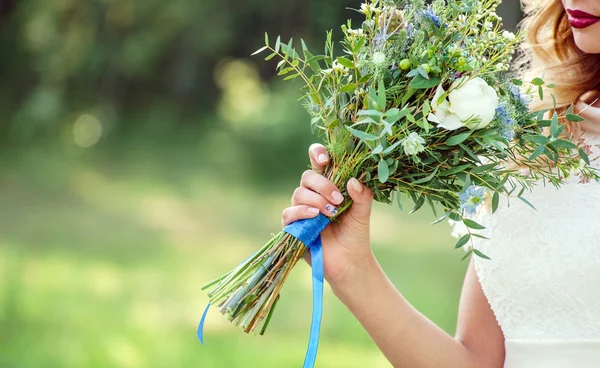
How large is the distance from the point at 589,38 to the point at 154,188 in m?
8.66

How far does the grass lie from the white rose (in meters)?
3.85

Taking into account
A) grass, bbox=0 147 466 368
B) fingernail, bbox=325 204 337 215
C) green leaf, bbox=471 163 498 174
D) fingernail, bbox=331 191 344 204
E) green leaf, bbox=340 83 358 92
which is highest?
grass, bbox=0 147 466 368

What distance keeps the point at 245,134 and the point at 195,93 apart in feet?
11.7

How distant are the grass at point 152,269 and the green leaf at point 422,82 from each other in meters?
3.84

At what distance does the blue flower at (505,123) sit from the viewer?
1.59 meters

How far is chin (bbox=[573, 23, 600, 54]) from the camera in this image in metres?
1.89

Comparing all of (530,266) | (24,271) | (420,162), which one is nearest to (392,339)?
(530,266)

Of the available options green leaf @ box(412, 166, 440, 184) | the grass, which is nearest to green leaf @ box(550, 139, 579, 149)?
green leaf @ box(412, 166, 440, 184)

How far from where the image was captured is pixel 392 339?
1.93 metres

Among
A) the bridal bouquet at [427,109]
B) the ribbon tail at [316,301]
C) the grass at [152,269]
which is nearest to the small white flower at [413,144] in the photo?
the bridal bouquet at [427,109]

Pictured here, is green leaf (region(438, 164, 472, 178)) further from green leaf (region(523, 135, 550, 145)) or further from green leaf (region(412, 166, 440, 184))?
green leaf (region(523, 135, 550, 145))

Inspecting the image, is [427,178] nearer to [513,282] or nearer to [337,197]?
[337,197]

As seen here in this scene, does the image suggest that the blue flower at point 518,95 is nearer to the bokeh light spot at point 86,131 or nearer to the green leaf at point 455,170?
the green leaf at point 455,170

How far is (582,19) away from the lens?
188cm
